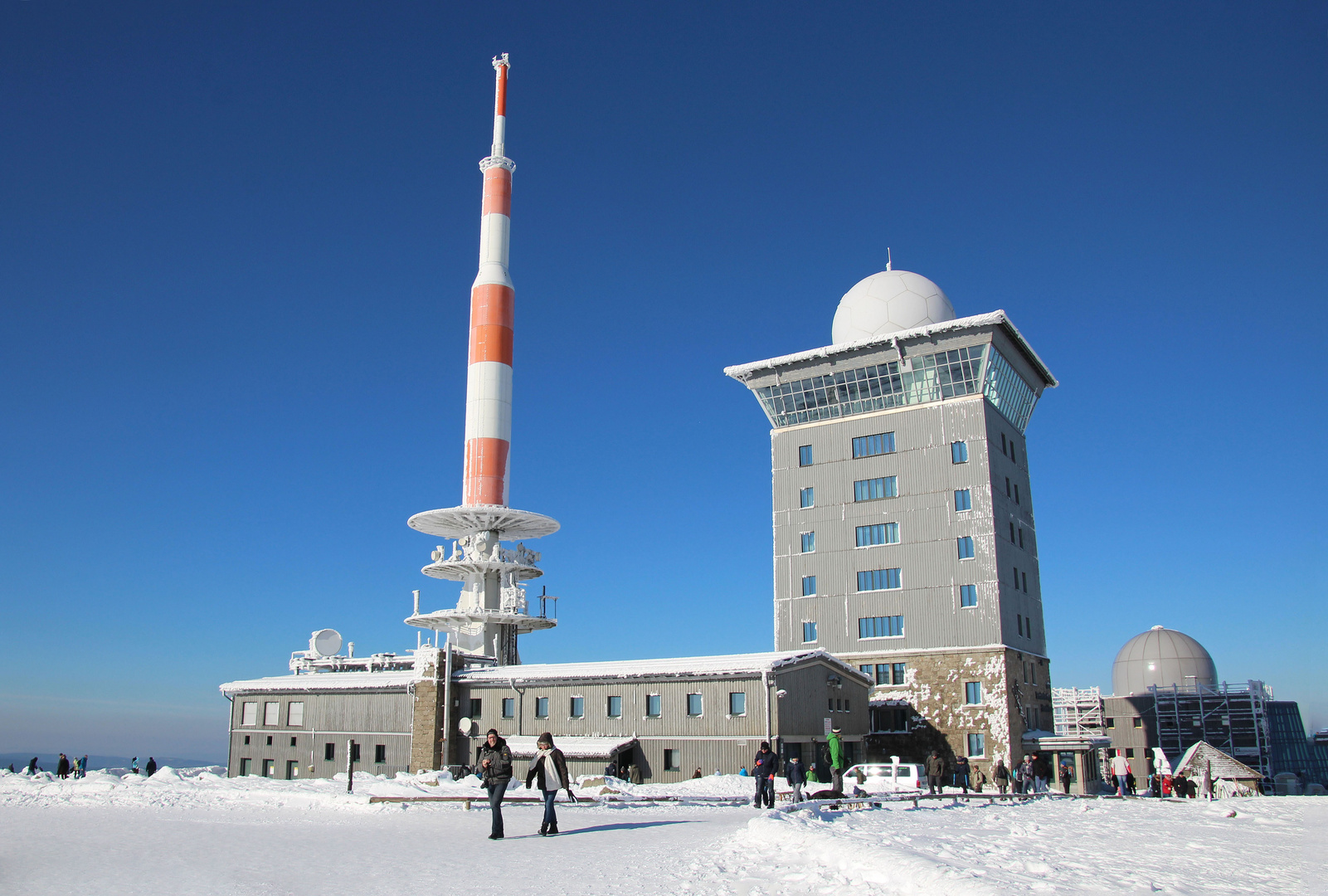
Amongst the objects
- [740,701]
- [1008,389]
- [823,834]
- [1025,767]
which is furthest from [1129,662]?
[823,834]

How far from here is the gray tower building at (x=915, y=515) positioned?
184 ft

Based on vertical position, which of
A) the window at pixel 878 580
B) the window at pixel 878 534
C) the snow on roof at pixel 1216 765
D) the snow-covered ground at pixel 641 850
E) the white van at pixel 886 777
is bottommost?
the snow on roof at pixel 1216 765

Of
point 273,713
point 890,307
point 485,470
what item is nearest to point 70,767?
point 273,713

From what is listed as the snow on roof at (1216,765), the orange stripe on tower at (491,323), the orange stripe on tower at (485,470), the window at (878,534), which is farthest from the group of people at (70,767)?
the snow on roof at (1216,765)

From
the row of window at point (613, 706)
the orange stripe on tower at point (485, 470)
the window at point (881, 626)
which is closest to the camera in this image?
the row of window at point (613, 706)

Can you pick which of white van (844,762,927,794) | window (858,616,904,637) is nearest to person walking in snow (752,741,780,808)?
white van (844,762,927,794)

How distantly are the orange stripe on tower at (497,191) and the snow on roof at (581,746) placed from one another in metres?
36.6

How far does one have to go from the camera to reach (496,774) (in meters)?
15.8

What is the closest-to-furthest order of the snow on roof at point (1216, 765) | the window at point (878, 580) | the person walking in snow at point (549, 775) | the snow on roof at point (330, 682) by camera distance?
the person walking in snow at point (549, 775) → the snow on roof at point (330, 682) → the window at point (878, 580) → the snow on roof at point (1216, 765)

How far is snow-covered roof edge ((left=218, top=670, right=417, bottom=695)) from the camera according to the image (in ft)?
163

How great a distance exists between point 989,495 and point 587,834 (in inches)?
1818

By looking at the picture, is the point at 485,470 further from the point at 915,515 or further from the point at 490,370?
the point at 915,515

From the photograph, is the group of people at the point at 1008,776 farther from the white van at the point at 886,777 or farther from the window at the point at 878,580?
the window at the point at 878,580

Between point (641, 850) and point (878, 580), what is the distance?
4721cm
